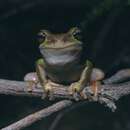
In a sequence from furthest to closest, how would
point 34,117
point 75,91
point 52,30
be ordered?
1. point 52,30
2. point 75,91
3. point 34,117

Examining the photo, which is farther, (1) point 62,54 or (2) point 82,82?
(2) point 82,82

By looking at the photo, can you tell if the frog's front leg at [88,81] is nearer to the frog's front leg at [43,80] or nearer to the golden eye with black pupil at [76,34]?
the frog's front leg at [43,80]

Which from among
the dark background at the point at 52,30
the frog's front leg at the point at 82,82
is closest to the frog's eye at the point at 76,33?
the frog's front leg at the point at 82,82

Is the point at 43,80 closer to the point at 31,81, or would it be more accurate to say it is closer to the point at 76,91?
the point at 31,81

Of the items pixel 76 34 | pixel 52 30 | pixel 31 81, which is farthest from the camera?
pixel 52 30

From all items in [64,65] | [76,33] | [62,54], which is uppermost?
[76,33]

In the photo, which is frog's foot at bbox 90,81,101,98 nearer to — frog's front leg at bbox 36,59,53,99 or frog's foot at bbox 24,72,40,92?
frog's front leg at bbox 36,59,53,99

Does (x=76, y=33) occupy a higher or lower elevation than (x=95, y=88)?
higher

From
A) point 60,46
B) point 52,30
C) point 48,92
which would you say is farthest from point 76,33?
point 52,30

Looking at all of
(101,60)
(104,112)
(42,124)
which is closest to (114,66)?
(101,60)
